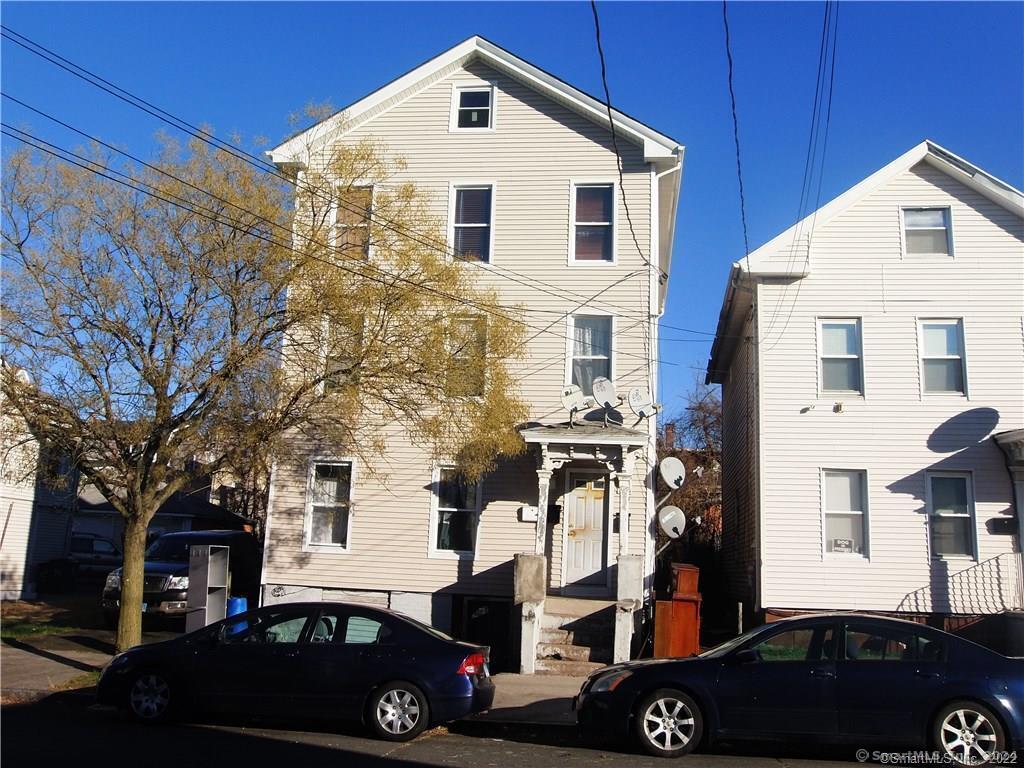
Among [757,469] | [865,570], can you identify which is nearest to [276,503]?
[757,469]

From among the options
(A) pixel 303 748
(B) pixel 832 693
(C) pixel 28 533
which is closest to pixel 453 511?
(A) pixel 303 748

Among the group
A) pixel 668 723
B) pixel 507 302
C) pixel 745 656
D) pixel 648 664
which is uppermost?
pixel 507 302

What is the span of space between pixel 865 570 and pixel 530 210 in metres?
9.33

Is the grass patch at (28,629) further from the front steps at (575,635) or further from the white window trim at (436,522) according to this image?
the front steps at (575,635)

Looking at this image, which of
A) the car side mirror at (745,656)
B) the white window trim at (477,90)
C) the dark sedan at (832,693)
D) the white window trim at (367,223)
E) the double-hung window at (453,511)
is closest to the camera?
the dark sedan at (832,693)

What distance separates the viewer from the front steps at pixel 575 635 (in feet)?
46.3

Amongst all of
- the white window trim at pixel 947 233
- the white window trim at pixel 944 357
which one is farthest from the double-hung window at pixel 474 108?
the white window trim at pixel 944 357

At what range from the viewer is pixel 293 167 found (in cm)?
1384

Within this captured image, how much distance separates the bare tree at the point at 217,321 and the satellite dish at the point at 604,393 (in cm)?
270

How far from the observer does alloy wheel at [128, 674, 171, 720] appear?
9.55 metres

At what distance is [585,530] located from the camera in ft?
55.5

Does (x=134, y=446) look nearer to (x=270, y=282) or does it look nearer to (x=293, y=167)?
(x=270, y=282)

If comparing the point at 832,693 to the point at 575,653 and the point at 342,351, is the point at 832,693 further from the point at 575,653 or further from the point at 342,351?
the point at 342,351

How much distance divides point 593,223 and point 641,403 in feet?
13.2
